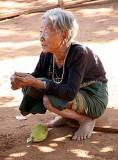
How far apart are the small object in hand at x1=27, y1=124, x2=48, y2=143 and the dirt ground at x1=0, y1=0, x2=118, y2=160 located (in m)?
0.05

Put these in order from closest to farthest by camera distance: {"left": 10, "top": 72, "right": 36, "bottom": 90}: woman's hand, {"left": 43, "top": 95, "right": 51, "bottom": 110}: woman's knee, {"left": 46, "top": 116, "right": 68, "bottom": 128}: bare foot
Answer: {"left": 10, "top": 72, "right": 36, "bottom": 90}: woman's hand, {"left": 43, "top": 95, "right": 51, "bottom": 110}: woman's knee, {"left": 46, "top": 116, "right": 68, "bottom": 128}: bare foot

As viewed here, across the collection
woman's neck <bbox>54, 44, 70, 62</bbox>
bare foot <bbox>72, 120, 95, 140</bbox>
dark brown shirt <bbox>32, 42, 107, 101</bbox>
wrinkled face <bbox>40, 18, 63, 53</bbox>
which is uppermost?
wrinkled face <bbox>40, 18, 63, 53</bbox>

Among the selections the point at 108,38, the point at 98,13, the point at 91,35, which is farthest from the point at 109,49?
the point at 98,13

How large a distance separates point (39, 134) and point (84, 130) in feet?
1.57

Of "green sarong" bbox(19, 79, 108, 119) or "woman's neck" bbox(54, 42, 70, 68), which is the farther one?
"green sarong" bbox(19, 79, 108, 119)

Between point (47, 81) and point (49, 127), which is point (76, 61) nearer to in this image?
point (47, 81)

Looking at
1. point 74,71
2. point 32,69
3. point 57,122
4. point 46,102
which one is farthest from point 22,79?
point 32,69

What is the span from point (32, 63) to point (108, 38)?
6.81 ft

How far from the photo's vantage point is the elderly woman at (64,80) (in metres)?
3.40

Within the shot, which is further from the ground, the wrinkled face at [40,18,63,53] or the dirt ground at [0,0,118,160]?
the wrinkled face at [40,18,63,53]

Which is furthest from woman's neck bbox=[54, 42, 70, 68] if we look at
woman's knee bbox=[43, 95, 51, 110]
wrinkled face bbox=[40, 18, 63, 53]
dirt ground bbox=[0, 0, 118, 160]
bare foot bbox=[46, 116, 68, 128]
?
dirt ground bbox=[0, 0, 118, 160]

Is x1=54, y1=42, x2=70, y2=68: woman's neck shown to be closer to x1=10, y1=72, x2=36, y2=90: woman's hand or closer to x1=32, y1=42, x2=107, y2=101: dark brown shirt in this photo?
x1=32, y1=42, x2=107, y2=101: dark brown shirt

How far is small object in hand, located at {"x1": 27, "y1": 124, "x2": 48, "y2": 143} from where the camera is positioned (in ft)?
12.1

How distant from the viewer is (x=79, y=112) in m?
3.79
